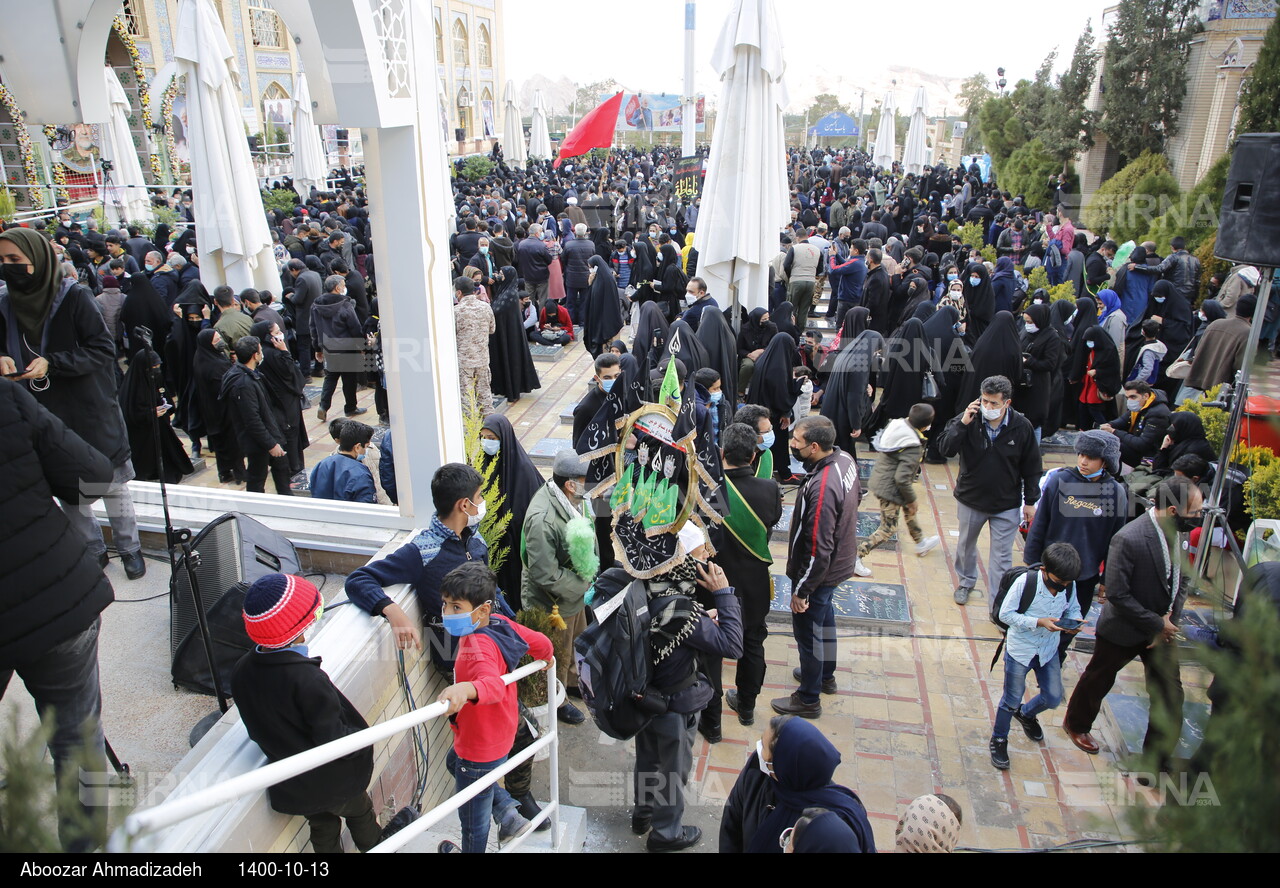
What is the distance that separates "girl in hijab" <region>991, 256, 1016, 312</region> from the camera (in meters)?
9.08

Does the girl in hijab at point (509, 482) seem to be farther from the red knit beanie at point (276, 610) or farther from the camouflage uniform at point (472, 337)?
the camouflage uniform at point (472, 337)

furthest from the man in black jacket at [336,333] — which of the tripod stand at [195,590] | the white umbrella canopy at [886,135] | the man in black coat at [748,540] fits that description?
the white umbrella canopy at [886,135]

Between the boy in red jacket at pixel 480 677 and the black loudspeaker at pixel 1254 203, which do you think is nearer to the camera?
the boy in red jacket at pixel 480 677

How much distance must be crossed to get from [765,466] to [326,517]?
293 centimetres

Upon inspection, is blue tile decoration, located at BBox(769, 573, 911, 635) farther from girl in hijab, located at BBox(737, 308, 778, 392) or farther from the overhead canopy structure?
the overhead canopy structure

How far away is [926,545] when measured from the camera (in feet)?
20.3

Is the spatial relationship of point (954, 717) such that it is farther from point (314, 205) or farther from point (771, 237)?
point (314, 205)

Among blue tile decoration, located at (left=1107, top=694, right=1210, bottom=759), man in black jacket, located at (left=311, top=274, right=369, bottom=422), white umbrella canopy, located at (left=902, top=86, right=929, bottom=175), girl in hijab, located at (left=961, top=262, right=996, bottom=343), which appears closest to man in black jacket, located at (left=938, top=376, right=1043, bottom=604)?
blue tile decoration, located at (left=1107, top=694, right=1210, bottom=759)

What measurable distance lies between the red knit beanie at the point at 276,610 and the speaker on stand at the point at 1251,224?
3620mm

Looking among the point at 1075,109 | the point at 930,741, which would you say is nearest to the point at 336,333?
the point at 930,741

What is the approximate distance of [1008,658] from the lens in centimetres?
417

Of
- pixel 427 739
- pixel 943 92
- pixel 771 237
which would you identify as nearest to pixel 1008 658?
pixel 427 739

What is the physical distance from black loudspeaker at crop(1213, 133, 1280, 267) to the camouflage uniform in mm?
5942

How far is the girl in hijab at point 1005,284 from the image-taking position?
29.8ft
